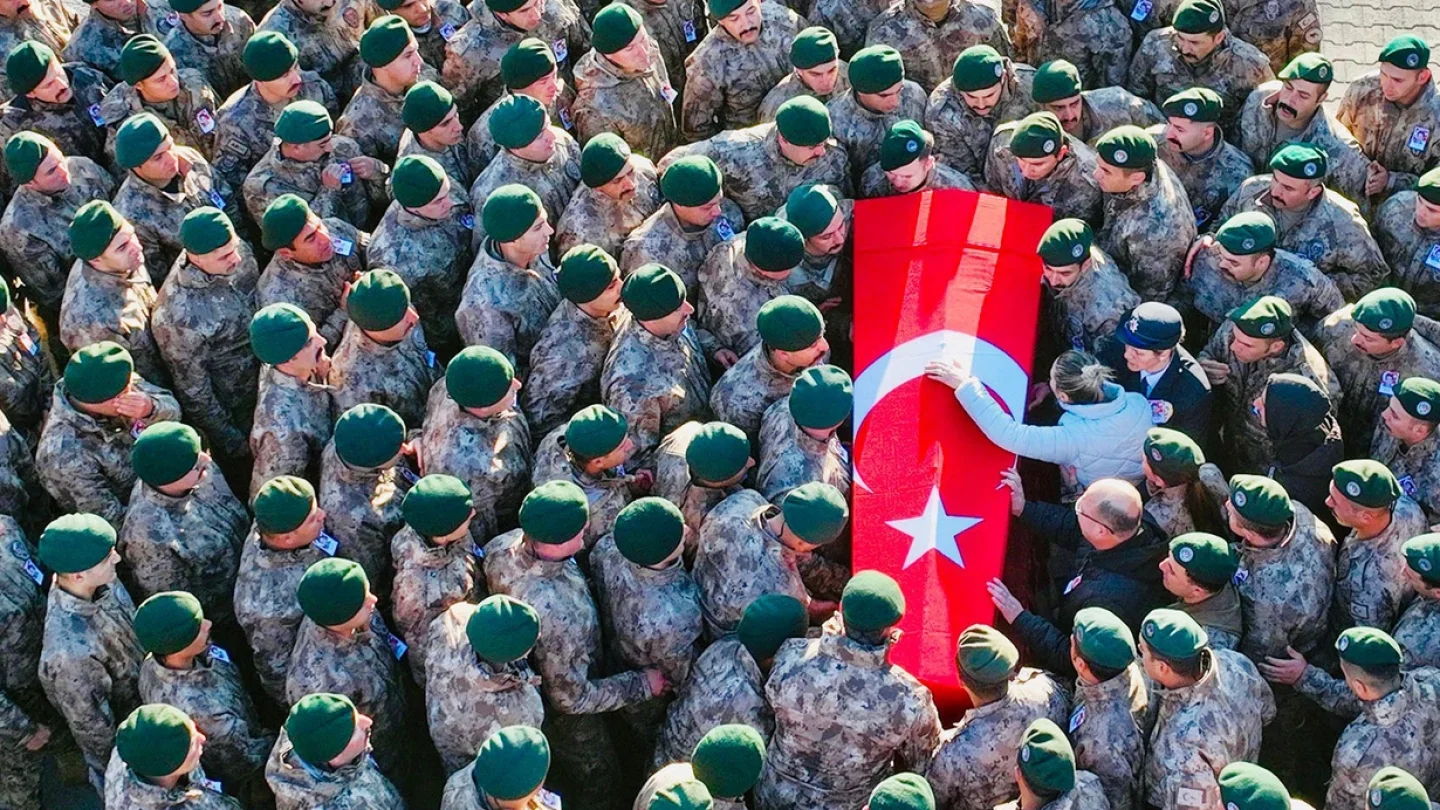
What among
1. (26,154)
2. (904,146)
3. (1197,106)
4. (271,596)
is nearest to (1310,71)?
(1197,106)

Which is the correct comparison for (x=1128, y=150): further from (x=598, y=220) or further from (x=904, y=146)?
(x=598, y=220)

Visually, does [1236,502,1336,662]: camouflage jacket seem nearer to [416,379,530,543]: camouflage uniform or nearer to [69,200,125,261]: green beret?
[416,379,530,543]: camouflage uniform

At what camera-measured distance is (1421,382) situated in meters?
6.90

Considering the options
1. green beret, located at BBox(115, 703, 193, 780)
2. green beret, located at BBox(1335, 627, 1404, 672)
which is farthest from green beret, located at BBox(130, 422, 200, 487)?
green beret, located at BBox(1335, 627, 1404, 672)

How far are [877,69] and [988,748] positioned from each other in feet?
13.2

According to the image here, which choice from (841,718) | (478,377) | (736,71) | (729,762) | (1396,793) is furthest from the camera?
(736,71)

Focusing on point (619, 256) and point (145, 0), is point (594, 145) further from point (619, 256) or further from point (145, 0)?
point (145, 0)

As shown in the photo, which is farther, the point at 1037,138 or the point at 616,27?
the point at 616,27

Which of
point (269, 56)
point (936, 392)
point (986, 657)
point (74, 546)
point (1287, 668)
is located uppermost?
point (269, 56)

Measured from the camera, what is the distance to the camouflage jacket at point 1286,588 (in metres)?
6.62

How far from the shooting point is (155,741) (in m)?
5.80

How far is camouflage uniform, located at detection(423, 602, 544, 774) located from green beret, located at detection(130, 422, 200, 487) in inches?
57.2

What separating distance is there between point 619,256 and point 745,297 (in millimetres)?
826

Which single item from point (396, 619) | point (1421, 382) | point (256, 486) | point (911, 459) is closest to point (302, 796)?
point (396, 619)
